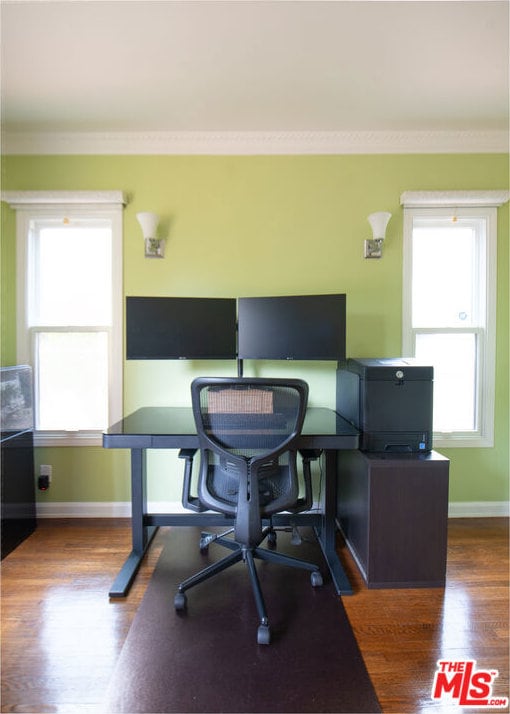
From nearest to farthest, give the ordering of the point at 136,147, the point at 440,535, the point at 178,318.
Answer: the point at 440,535
the point at 178,318
the point at 136,147

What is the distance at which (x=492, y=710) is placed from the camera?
1246 millimetres

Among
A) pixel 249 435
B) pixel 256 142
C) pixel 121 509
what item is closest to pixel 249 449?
pixel 249 435

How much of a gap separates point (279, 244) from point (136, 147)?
3.95 feet

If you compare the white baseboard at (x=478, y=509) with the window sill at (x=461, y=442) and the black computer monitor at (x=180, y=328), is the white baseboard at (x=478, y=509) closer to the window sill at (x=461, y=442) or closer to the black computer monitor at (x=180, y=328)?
the window sill at (x=461, y=442)

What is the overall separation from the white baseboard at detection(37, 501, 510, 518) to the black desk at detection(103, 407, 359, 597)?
0.23 meters

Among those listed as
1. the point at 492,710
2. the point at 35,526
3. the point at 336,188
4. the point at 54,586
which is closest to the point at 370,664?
the point at 492,710

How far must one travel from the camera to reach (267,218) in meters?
2.41

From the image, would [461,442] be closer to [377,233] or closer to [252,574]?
[377,233]

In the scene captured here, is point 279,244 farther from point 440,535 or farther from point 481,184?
point 440,535

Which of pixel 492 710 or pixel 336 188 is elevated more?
pixel 336 188

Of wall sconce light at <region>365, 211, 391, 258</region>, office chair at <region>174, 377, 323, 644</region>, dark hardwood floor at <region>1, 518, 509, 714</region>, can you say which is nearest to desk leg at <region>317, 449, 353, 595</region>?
dark hardwood floor at <region>1, 518, 509, 714</region>

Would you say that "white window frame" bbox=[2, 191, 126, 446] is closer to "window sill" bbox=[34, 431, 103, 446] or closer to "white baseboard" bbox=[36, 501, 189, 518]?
"window sill" bbox=[34, 431, 103, 446]

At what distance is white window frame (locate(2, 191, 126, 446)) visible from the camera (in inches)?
94.7

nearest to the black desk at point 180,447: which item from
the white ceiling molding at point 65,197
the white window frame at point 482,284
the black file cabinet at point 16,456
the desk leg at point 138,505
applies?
the desk leg at point 138,505
